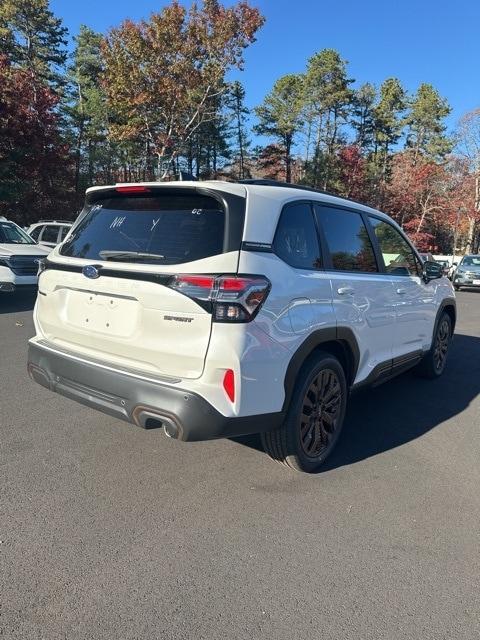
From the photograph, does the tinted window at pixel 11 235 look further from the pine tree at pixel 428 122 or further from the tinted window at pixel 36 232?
the pine tree at pixel 428 122

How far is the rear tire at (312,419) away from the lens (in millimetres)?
3203

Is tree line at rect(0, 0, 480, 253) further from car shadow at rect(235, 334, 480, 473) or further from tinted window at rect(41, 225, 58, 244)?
car shadow at rect(235, 334, 480, 473)

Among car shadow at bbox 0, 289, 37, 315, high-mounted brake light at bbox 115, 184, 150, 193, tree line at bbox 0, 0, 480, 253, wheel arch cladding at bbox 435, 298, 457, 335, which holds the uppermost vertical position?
tree line at bbox 0, 0, 480, 253

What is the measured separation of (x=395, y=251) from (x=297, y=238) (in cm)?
191

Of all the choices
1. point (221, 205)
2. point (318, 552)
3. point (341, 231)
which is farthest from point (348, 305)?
point (318, 552)

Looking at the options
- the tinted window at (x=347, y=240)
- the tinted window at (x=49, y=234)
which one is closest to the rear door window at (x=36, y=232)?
the tinted window at (x=49, y=234)

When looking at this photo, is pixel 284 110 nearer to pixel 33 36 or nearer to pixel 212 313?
pixel 33 36

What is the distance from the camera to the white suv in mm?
2732

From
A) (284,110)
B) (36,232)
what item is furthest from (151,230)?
(284,110)

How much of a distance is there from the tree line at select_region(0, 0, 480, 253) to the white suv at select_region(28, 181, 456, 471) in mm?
17243

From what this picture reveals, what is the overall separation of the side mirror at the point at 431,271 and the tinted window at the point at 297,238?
2.29 metres

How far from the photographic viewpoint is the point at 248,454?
3.73 meters

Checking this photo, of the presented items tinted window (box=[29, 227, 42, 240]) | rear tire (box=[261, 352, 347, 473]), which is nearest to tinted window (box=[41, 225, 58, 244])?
tinted window (box=[29, 227, 42, 240])

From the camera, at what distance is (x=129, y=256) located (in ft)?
10.1
